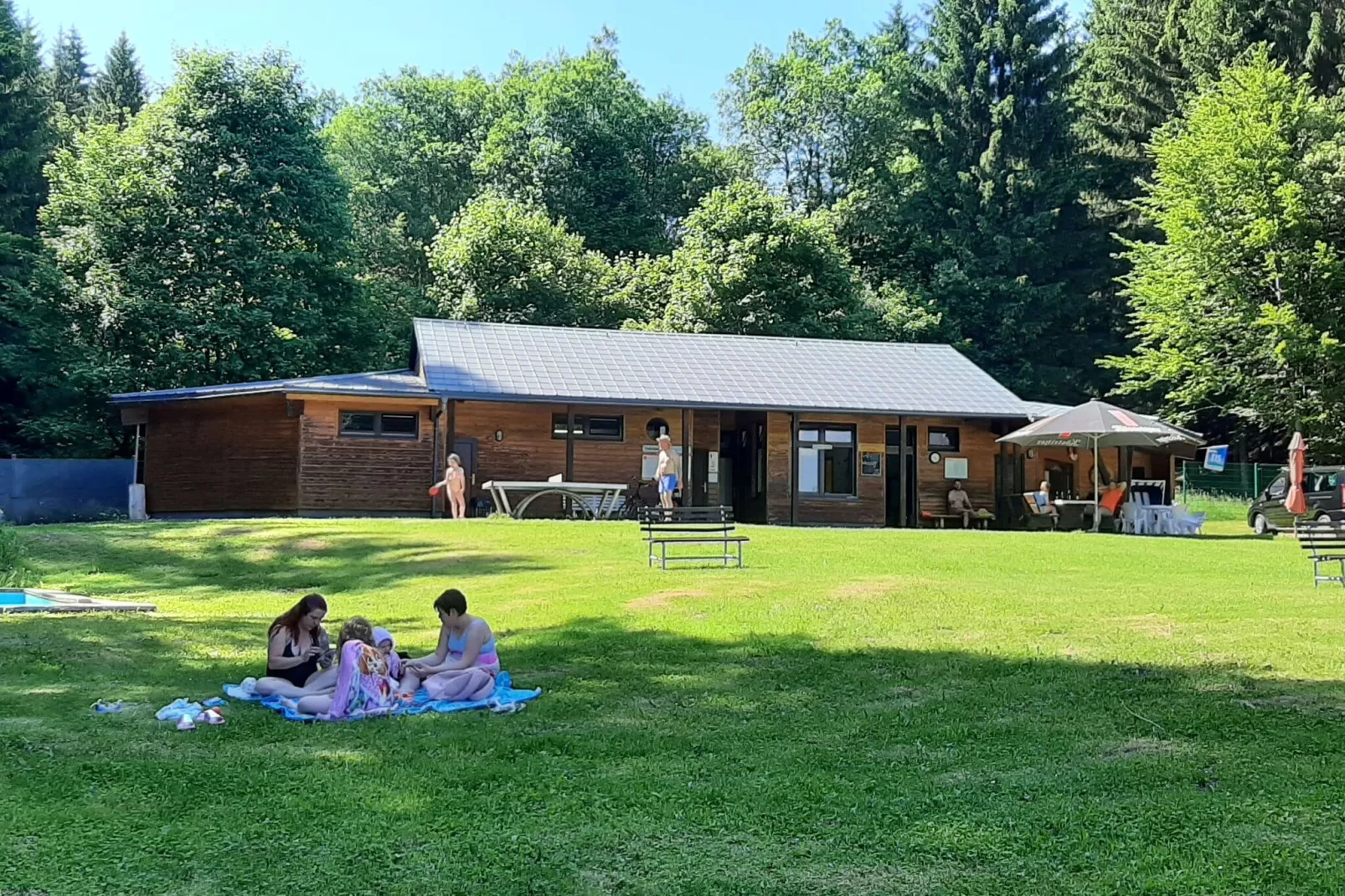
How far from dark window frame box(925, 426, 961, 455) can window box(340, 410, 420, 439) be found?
1159 cm

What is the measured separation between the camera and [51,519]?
2642cm

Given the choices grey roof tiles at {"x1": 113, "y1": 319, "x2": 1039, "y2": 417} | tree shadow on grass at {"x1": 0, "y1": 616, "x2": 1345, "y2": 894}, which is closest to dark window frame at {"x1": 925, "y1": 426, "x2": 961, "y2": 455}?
grey roof tiles at {"x1": 113, "y1": 319, "x2": 1039, "y2": 417}

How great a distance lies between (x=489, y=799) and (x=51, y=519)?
24.9 metres

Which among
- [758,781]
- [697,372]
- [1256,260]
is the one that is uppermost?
[1256,260]

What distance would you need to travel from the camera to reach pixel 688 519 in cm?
1445

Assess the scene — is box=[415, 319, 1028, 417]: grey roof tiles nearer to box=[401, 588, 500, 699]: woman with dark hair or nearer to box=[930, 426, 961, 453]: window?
box=[930, 426, 961, 453]: window

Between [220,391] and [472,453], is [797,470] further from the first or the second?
[220,391]

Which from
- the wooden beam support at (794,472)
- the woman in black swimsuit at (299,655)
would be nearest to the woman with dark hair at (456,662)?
the woman in black swimsuit at (299,655)

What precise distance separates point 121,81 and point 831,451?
37947 millimetres

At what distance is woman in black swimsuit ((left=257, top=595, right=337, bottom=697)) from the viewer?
7484mm

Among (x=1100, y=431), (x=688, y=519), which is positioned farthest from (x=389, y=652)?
(x=1100, y=431)

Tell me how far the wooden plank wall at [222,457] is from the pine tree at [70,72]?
98.5 ft

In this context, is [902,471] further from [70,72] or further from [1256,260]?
[70,72]

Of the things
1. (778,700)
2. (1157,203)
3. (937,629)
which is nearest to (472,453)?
(937,629)
